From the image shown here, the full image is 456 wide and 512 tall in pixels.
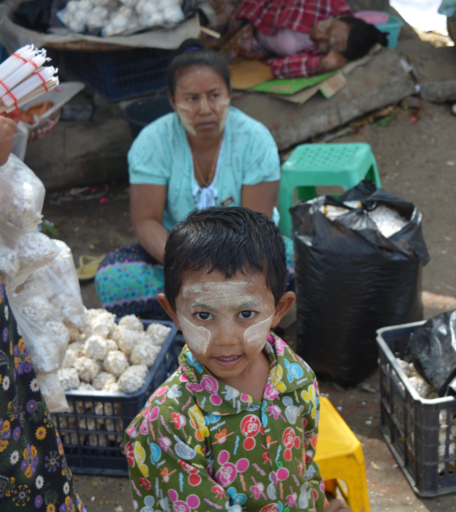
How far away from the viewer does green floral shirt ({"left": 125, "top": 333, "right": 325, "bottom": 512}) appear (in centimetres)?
120

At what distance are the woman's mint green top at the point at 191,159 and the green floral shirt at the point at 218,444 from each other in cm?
156

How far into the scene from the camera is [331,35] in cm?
460

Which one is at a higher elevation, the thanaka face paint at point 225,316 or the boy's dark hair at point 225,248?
the boy's dark hair at point 225,248

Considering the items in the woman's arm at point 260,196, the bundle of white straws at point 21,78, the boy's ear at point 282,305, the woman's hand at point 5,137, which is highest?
the bundle of white straws at point 21,78

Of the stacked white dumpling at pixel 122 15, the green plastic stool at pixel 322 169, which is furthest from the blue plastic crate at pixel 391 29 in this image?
the green plastic stool at pixel 322 169

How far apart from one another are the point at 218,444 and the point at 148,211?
169 centimetres

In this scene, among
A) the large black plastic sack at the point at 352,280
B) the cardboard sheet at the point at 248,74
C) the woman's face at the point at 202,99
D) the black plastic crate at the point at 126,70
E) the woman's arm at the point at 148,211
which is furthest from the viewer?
the cardboard sheet at the point at 248,74

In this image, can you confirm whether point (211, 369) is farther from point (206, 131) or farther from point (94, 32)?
point (94, 32)

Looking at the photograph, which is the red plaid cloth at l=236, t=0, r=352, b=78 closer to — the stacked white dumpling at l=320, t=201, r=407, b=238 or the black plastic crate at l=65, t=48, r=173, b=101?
the black plastic crate at l=65, t=48, r=173, b=101

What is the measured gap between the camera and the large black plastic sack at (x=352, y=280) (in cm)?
229

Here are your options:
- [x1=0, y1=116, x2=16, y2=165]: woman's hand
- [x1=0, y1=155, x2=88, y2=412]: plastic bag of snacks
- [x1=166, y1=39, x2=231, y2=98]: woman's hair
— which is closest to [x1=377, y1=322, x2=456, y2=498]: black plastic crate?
[x1=0, y1=155, x2=88, y2=412]: plastic bag of snacks

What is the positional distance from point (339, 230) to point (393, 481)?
37.8 inches

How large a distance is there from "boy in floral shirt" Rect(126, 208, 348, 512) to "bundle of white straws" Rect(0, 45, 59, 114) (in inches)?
21.3

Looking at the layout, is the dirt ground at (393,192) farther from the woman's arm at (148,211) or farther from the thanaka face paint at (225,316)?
the thanaka face paint at (225,316)
